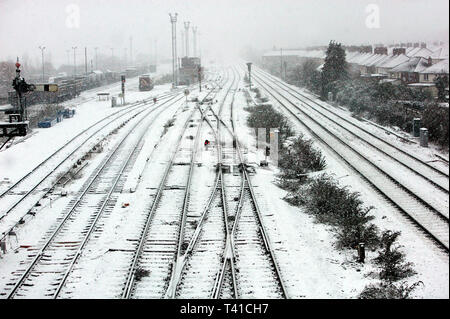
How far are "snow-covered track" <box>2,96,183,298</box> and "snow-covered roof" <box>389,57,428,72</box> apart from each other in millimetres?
23405

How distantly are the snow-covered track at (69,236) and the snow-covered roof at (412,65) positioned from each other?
76.8ft

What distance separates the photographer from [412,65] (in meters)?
33.5

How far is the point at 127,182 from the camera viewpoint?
1317 centimetres

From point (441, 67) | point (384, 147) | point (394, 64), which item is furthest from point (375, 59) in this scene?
point (441, 67)

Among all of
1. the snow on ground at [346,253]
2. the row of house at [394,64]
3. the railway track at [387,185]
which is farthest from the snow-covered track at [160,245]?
the row of house at [394,64]

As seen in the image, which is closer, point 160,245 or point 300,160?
point 160,245

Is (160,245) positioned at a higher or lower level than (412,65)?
lower

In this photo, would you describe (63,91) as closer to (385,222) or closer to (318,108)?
(318,108)

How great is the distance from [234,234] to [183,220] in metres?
1.24

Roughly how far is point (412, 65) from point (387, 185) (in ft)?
82.4

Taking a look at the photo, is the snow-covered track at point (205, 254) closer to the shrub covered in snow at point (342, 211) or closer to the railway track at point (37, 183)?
the shrub covered in snow at point (342, 211)

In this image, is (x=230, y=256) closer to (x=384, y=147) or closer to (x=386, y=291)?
(x=386, y=291)
